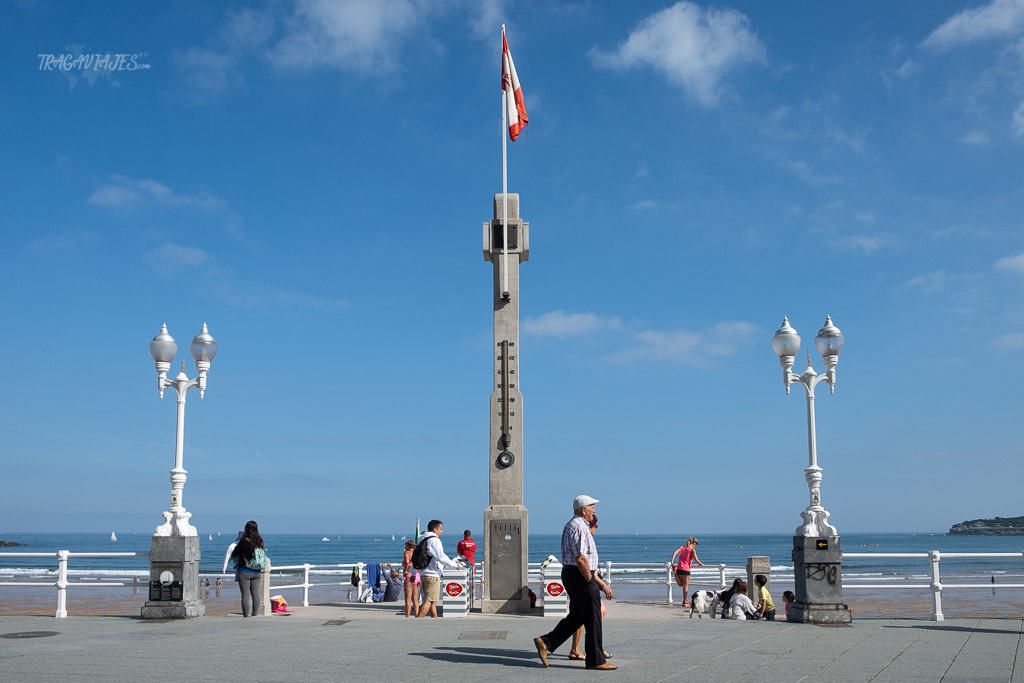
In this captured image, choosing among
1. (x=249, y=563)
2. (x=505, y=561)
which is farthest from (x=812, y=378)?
(x=249, y=563)

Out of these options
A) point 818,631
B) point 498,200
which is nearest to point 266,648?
point 818,631

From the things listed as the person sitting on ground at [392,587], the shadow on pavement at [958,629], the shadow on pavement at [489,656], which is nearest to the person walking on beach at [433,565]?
the shadow on pavement at [489,656]

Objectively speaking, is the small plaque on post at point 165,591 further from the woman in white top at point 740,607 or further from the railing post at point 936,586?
the railing post at point 936,586

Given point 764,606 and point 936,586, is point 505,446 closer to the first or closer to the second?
point 764,606

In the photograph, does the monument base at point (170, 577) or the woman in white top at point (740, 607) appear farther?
the woman in white top at point (740, 607)

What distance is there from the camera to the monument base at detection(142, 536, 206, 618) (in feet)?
45.2

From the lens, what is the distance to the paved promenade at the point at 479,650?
8070 mm

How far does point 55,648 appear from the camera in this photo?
10008 mm

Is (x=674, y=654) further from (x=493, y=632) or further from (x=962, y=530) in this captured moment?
(x=962, y=530)

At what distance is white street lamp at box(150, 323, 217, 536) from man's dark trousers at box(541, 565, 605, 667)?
307 inches

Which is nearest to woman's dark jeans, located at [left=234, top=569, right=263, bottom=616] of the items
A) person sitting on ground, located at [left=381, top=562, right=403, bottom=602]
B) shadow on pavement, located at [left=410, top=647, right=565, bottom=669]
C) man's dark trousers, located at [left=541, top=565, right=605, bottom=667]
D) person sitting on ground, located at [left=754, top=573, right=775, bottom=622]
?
person sitting on ground, located at [left=381, top=562, right=403, bottom=602]

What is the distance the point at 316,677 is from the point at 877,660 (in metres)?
5.68

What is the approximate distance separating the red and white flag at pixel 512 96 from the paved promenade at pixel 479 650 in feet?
31.9

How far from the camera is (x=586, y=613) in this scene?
8.42m
